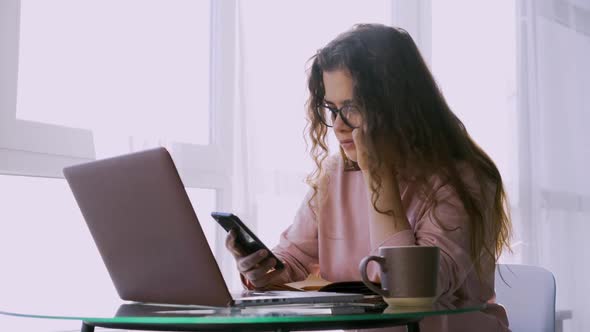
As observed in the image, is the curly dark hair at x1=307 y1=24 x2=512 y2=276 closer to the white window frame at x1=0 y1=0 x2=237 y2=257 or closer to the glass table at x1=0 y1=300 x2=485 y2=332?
the glass table at x1=0 y1=300 x2=485 y2=332

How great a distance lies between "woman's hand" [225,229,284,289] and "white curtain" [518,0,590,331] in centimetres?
Result: 224

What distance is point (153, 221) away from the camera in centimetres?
103

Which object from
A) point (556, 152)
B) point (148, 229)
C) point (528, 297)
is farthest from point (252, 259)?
point (556, 152)

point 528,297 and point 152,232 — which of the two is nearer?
point 152,232

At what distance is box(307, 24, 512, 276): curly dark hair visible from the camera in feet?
4.60

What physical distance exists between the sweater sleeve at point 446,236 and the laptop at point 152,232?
19 centimetres

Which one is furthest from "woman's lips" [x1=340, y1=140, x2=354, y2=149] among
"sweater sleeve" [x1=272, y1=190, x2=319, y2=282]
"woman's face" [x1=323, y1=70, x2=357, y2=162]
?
"sweater sleeve" [x1=272, y1=190, x2=319, y2=282]

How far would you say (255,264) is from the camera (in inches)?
51.4

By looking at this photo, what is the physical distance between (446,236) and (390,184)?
153mm

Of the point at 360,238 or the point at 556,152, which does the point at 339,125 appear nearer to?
the point at 360,238

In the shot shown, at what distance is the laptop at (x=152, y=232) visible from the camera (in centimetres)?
99

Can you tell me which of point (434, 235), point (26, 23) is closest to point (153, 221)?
point (434, 235)

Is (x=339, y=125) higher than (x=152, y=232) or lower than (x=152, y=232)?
higher

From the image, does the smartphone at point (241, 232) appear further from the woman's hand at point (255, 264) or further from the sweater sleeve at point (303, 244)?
the sweater sleeve at point (303, 244)
